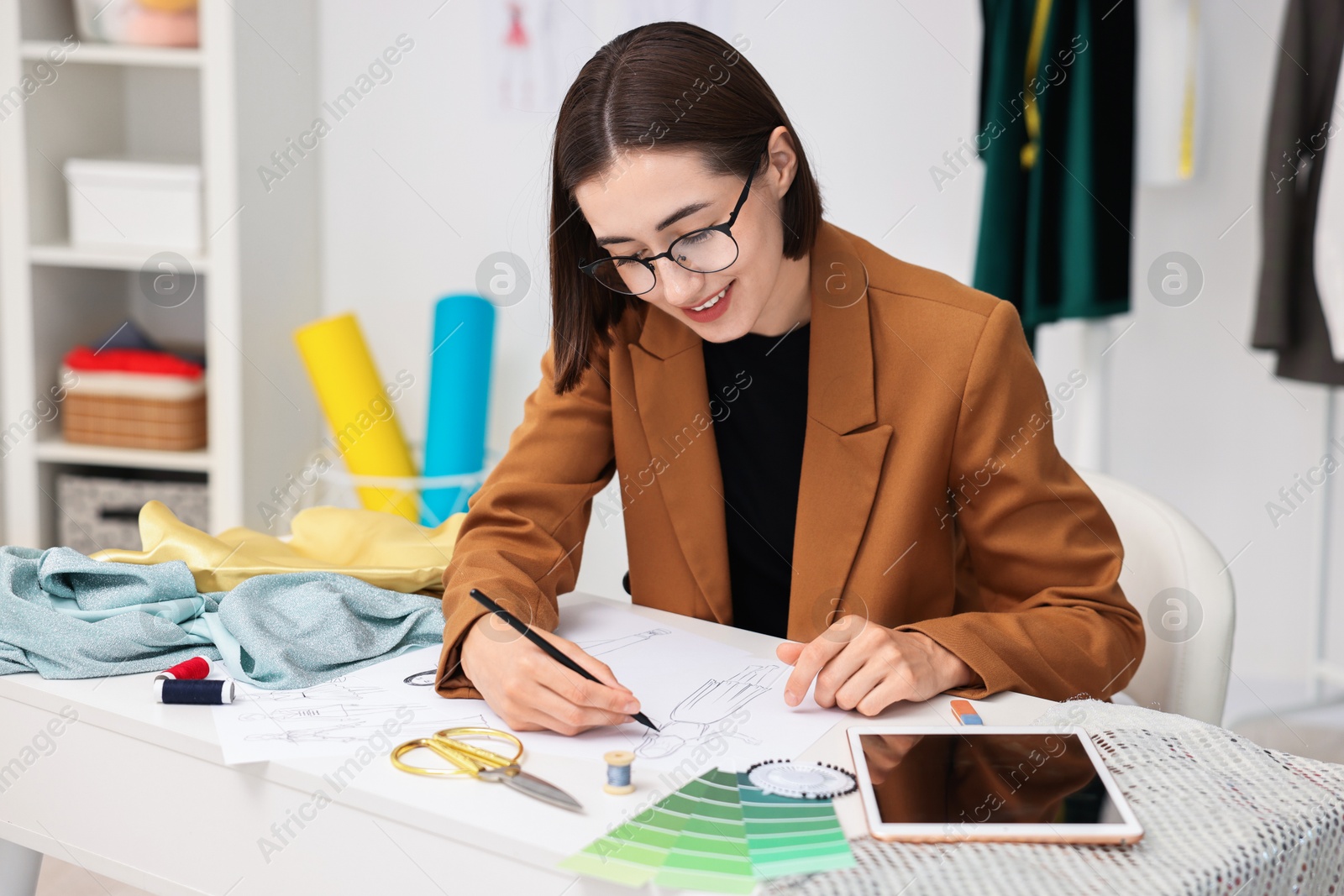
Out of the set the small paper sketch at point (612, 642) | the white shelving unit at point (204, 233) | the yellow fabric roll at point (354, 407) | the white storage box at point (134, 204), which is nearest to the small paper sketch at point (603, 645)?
the small paper sketch at point (612, 642)

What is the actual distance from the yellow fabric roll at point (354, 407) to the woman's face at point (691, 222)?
5.61ft

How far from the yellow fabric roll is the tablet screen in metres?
2.06

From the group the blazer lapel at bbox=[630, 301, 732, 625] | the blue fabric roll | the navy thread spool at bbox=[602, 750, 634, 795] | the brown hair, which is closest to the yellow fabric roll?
the blue fabric roll

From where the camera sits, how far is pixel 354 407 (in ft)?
9.48

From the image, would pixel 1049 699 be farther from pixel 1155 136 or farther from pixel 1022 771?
pixel 1155 136

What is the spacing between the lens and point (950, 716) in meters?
1.08

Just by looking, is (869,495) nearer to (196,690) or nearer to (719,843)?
(719,843)

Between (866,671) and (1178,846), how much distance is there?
1.03 ft

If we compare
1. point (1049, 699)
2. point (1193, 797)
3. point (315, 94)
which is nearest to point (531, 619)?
point (1049, 699)

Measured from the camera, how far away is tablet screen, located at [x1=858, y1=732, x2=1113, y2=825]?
2.78 feet

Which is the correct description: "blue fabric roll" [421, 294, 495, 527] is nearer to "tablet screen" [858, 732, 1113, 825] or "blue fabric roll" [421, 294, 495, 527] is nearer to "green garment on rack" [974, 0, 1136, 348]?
"green garment on rack" [974, 0, 1136, 348]

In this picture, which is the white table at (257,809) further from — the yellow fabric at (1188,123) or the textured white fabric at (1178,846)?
the yellow fabric at (1188,123)

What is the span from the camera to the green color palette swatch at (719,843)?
0.79 metres

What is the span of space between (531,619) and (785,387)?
44cm
